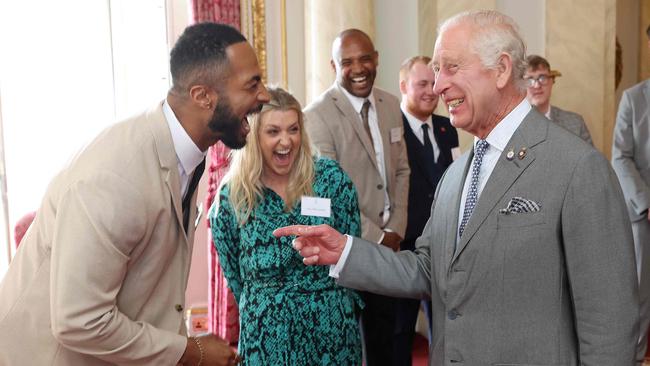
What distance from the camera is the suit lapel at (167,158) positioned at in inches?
80.1

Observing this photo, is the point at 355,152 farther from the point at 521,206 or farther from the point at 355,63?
the point at 521,206

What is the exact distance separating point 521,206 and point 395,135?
2.49 meters

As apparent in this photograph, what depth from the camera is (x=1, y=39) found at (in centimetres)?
467

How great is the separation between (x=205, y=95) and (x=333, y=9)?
343cm

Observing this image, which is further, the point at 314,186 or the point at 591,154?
the point at 314,186

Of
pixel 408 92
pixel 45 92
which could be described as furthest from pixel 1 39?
pixel 408 92

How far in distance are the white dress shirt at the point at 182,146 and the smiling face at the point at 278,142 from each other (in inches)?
40.4

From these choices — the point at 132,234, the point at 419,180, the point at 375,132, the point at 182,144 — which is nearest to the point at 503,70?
the point at 182,144

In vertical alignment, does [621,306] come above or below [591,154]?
below

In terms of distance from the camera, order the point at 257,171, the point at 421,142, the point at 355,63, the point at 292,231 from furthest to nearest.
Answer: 1. the point at 421,142
2. the point at 355,63
3. the point at 257,171
4. the point at 292,231

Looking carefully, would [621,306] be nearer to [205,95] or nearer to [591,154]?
[591,154]

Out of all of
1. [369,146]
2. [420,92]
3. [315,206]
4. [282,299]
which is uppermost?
[420,92]

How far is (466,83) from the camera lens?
2.00m

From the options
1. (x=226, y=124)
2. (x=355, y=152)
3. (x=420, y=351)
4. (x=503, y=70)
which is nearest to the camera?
(x=503, y=70)
